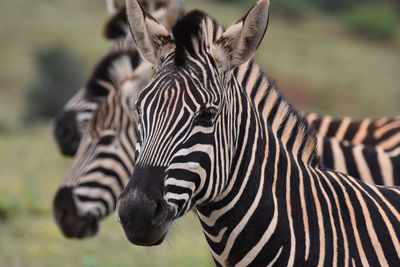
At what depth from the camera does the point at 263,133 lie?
4.21 metres

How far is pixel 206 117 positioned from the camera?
3.91 m

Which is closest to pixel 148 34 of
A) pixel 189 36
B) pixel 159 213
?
pixel 189 36

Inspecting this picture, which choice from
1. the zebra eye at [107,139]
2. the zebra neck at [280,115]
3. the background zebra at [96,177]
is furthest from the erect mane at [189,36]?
the zebra eye at [107,139]

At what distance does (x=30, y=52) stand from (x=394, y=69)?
18.6m

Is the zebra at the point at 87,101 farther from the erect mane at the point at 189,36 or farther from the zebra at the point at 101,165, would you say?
the erect mane at the point at 189,36

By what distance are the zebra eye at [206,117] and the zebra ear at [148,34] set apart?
45 cm

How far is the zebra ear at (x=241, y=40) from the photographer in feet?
13.1

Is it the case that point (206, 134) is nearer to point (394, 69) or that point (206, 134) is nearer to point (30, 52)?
point (30, 52)

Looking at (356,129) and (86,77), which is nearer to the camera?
(356,129)

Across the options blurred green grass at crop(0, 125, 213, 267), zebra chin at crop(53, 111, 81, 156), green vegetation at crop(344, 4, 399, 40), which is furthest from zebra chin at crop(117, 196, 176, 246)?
green vegetation at crop(344, 4, 399, 40)

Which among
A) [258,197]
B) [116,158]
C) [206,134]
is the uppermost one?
[206,134]

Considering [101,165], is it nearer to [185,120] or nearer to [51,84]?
[185,120]

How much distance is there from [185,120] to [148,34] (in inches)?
23.2

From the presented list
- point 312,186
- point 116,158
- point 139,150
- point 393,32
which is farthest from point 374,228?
point 393,32
